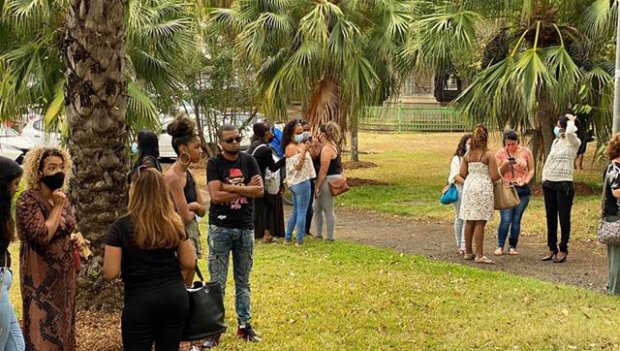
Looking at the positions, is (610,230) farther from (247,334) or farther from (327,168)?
(327,168)

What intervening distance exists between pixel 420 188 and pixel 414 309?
37.1 feet

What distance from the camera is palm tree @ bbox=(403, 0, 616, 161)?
47.7ft

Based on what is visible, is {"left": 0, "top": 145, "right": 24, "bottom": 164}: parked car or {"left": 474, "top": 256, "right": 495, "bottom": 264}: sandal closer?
{"left": 474, "top": 256, "right": 495, "bottom": 264}: sandal

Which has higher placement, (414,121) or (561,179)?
(561,179)

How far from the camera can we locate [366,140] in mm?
35125

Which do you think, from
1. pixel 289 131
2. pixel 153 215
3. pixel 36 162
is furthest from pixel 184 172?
pixel 289 131

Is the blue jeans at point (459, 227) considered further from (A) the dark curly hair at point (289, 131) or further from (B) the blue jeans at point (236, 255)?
(B) the blue jeans at point (236, 255)

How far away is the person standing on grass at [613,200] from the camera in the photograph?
834 cm

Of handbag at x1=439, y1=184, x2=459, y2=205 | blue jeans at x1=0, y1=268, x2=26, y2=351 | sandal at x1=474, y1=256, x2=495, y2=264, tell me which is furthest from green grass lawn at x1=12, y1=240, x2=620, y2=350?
blue jeans at x1=0, y1=268, x2=26, y2=351

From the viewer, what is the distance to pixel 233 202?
6.74 m

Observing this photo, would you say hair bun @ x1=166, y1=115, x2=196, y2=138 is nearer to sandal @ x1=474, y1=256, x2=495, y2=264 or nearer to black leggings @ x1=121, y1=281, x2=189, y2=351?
black leggings @ x1=121, y1=281, x2=189, y2=351

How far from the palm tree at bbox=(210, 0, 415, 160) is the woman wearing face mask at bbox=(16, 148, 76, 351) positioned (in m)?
12.0

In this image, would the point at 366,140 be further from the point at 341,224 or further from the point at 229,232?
the point at 229,232

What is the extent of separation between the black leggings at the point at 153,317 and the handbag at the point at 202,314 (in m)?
0.24
